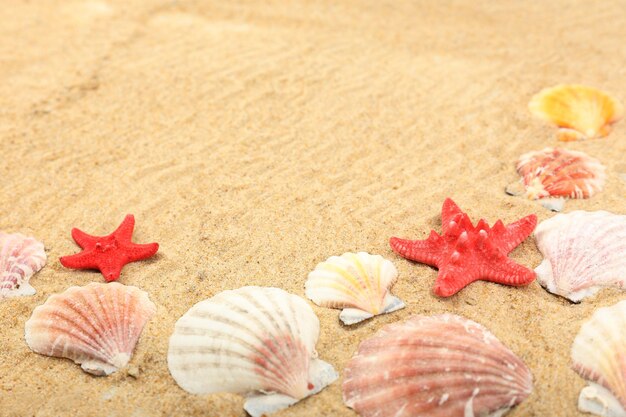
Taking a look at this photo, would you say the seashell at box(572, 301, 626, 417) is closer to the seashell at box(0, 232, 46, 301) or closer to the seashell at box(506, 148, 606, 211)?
the seashell at box(506, 148, 606, 211)

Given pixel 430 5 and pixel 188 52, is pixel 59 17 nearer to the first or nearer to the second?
pixel 188 52

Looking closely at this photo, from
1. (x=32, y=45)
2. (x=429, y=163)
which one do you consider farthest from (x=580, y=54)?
(x=32, y=45)

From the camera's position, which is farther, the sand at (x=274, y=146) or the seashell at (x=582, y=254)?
the seashell at (x=582, y=254)

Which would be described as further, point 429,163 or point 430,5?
point 430,5

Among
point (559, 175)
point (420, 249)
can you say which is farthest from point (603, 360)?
point (559, 175)

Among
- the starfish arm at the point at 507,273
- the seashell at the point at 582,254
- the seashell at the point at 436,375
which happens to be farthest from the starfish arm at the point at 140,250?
the seashell at the point at 582,254

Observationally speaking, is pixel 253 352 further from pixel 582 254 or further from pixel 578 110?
pixel 578 110

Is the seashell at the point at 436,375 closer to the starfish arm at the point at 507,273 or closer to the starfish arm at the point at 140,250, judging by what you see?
the starfish arm at the point at 507,273

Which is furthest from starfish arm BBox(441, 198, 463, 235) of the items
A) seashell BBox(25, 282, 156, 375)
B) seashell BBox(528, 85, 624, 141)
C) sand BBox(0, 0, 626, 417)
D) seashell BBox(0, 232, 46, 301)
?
seashell BBox(0, 232, 46, 301)
